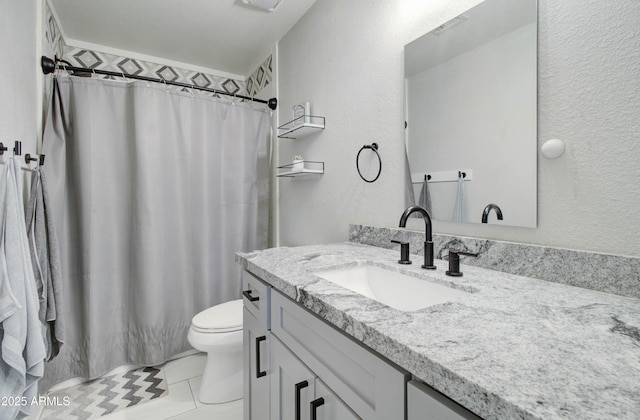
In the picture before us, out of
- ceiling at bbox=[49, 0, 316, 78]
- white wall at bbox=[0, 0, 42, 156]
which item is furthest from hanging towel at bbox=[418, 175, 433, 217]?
white wall at bbox=[0, 0, 42, 156]

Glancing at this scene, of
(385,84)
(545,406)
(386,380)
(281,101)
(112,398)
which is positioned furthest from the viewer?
(281,101)

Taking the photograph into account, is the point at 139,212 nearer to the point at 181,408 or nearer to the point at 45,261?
the point at 45,261

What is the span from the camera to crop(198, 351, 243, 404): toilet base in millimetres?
1706

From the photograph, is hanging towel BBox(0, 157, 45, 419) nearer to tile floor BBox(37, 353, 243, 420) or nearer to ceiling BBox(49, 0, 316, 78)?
tile floor BBox(37, 353, 243, 420)

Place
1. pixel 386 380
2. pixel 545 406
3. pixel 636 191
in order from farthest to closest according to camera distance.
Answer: pixel 636 191
pixel 386 380
pixel 545 406

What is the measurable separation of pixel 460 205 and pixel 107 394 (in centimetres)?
220

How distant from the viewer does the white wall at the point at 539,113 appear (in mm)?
729

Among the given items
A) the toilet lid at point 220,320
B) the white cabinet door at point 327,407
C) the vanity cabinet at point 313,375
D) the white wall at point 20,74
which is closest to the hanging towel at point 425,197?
the vanity cabinet at point 313,375

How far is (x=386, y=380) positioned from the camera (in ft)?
1.72

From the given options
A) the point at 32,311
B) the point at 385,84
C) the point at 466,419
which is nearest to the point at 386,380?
the point at 466,419

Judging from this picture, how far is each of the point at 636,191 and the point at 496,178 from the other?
0.33 metres

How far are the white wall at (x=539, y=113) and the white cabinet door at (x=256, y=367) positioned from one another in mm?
720

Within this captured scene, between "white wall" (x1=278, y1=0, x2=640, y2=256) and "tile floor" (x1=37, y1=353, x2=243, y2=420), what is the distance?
1074mm

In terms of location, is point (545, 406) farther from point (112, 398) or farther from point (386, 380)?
point (112, 398)
